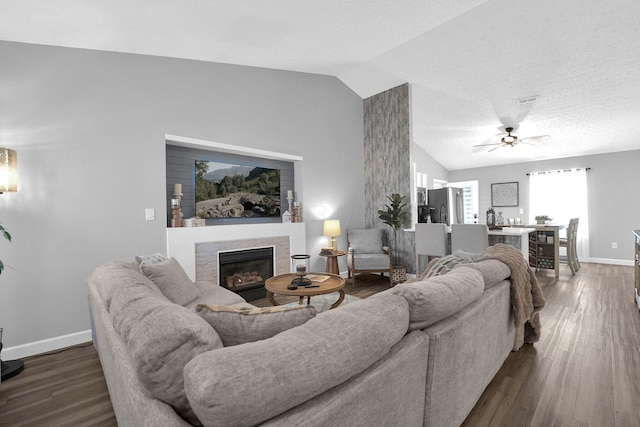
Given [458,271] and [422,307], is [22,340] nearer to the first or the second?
[422,307]

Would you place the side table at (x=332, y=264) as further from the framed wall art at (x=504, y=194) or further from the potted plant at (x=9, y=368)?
the framed wall art at (x=504, y=194)

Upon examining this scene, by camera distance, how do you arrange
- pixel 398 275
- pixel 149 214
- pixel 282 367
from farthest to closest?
pixel 398 275 < pixel 149 214 < pixel 282 367

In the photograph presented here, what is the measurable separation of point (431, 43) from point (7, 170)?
4.56m

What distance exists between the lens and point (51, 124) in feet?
8.46

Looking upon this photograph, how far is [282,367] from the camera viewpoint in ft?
2.45

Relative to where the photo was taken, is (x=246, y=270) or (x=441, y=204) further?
(x=441, y=204)

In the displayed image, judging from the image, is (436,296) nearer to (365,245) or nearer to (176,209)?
(176,209)

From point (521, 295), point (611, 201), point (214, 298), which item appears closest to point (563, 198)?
point (611, 201)

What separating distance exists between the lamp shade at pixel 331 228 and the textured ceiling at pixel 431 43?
238cm

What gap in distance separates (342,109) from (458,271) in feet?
13.4

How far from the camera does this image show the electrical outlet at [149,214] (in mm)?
3068

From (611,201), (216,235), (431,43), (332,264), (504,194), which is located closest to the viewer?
(216,235)

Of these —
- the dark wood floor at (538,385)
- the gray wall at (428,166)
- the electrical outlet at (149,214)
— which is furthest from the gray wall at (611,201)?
the electrical outlet at (149,214)

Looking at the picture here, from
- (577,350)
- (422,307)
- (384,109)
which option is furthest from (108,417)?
(384,109)
